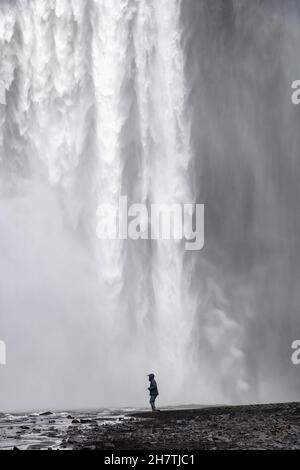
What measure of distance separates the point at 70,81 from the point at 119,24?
4367 mm

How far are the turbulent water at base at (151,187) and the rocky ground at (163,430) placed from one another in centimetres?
892

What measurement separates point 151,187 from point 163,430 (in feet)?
66.1

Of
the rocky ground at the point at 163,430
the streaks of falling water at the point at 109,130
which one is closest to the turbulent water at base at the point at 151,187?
the streaks of falling water at the point at 109,130

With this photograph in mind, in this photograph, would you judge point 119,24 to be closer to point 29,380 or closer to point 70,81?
point 70,81

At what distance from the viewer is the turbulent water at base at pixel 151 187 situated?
3266 centimetres

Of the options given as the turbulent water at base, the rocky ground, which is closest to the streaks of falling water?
the turbulent water at base

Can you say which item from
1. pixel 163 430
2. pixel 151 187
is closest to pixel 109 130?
pixel 151 187

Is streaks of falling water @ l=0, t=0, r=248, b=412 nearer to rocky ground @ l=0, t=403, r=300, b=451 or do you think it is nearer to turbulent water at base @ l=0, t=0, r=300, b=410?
turbulent water at base @ l=0, t=0, r=300, b=410

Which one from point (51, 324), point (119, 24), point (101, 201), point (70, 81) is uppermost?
point (119, 24)

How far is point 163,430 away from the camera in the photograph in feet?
57.4

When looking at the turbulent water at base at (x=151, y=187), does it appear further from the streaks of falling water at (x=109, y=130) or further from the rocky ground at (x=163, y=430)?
the rocky ground at (x=163, y=430)

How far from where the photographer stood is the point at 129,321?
33219 millimetres
